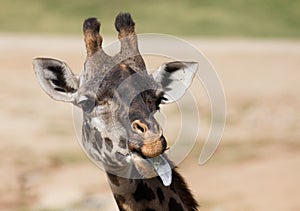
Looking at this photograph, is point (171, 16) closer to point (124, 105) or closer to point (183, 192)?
point (183, 192)

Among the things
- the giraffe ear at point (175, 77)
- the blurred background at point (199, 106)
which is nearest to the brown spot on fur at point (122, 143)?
the giraffe ear at point (175, 77)

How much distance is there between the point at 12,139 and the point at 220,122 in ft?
15.2

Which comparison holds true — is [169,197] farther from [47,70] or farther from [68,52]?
[68,52]

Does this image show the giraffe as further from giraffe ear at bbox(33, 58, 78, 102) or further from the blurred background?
the blurred background

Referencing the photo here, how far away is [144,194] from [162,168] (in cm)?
62

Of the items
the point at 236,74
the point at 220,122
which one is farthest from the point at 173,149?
the point at 236,74

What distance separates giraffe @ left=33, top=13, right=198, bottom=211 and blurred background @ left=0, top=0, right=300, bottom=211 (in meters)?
7.39

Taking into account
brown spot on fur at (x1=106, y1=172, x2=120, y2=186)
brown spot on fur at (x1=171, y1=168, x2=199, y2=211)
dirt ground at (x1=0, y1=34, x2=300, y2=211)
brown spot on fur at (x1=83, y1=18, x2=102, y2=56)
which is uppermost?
dirt ground at (x1=0, y1=34, x2=300, y2=211)

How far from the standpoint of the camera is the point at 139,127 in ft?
22.8

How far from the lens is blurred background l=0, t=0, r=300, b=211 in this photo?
16.6 m

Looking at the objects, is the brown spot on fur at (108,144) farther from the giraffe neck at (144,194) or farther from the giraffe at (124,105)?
the giraffe neck at (144,194)

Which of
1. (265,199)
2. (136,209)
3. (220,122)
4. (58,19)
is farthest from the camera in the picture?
(58,19)

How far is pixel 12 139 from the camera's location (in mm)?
20984

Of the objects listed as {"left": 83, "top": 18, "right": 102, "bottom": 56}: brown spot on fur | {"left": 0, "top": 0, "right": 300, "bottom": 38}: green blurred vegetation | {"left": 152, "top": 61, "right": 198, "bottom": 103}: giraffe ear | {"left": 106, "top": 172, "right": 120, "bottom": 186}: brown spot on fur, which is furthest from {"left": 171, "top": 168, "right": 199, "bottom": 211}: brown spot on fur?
{"left": 0, "top": 0, "right": 300, "bottom": 38}: green blurred vegetation
